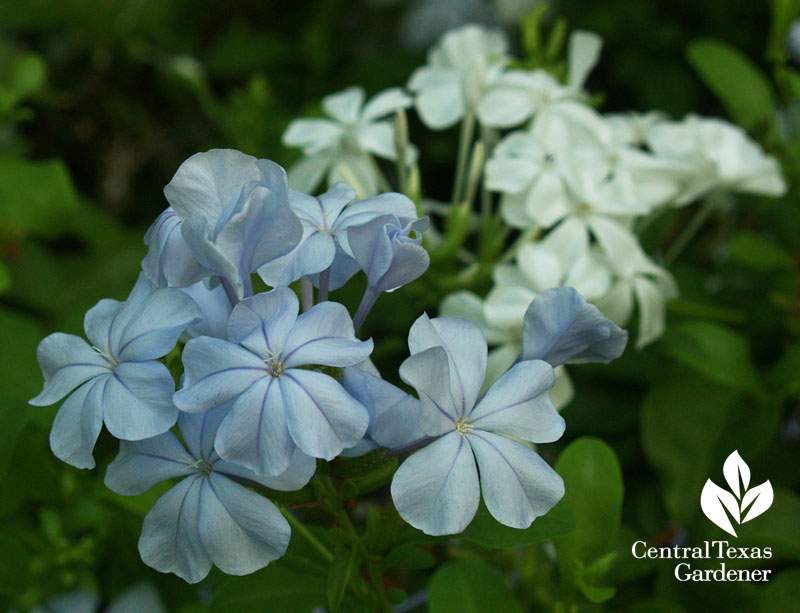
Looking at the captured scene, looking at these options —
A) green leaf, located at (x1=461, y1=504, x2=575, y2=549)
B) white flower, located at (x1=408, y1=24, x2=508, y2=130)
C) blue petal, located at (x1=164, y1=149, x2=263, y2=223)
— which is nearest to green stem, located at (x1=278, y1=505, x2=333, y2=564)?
green leaf, located at (x1=461, y1=504, x2=575, y2=549)

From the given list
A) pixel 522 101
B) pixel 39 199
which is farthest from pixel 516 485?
pixel 39 199

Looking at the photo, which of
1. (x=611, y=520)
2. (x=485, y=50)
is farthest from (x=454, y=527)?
(x=485, y=50)

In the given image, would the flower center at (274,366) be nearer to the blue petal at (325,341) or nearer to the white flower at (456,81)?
the blue petal at (325,341)

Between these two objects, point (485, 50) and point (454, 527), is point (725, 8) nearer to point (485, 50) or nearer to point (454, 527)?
point (485, 50)

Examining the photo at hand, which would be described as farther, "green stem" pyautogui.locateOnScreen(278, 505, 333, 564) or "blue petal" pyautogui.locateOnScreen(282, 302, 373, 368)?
"green stem" pyautogui.locateOnScreen(278, 505, 333, 564)

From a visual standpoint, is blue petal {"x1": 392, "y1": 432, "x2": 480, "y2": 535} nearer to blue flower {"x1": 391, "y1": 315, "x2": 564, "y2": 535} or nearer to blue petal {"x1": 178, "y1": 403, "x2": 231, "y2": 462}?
blue flower {"x1": 391, "y1": 315, "x2": 564, "y2": 535}
